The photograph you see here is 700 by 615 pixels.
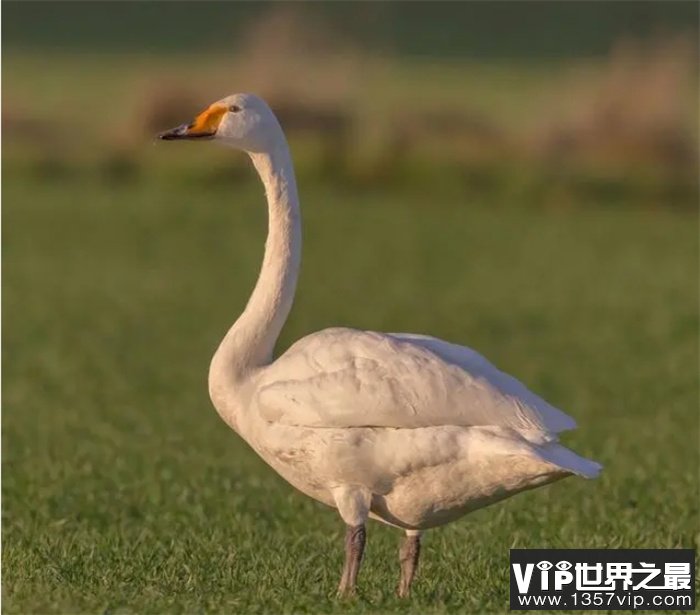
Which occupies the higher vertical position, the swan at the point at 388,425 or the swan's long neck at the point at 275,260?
the swan's long neck at the point at 275,260

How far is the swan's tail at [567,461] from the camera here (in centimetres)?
659

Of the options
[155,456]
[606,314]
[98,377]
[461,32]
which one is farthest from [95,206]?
[461,32]

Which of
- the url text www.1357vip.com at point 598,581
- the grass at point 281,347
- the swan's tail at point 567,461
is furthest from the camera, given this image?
the grass at point 281,347

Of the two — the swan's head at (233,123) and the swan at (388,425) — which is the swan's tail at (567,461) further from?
the swan's head at (233,123)

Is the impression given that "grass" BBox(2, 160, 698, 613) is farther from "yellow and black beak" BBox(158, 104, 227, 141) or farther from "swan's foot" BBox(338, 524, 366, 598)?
"yellow and black beak" BBox(158, 104, 227, 141)

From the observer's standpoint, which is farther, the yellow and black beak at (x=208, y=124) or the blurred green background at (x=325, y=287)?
the blurred green background at (x=325, y=287)

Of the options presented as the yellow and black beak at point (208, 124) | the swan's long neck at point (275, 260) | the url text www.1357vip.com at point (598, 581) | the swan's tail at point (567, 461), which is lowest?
the url text www.1357vip.com at point (598, 581)

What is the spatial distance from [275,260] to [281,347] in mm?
9957

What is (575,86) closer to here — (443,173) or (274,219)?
(443,173)

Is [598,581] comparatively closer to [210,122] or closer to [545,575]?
[545,575]

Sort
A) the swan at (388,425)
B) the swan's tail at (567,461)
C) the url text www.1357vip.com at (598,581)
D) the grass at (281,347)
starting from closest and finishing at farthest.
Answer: the swan's tail at (567,461)
the swan at (388,425)
the url text www.1357vip.com at (598,581)
the grass at (281,347)

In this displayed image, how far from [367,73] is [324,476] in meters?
34.0

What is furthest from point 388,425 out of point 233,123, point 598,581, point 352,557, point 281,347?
point 281,347

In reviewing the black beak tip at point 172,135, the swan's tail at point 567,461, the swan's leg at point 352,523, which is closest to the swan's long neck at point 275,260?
the black beak tip at point 172,135
